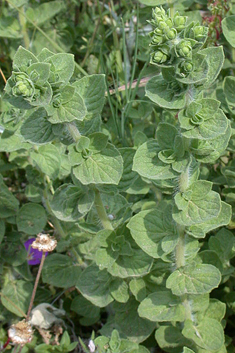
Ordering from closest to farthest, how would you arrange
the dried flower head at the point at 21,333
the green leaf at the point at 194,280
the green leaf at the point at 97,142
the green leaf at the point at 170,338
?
the green leaf at the point at 97,142
the green leaf at the point at 194,280
the dried flower head at the point at 21,333
the green leaf at the point at 170,338

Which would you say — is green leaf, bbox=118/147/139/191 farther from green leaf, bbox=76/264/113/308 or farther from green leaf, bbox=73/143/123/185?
green leaf, bbox=76/264/113/308

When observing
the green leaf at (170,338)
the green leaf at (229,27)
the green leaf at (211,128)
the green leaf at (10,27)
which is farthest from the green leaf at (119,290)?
the green leaf at (10,27)

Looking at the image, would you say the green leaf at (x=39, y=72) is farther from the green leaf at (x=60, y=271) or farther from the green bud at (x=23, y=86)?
the green leaf at (x=60, y=271)

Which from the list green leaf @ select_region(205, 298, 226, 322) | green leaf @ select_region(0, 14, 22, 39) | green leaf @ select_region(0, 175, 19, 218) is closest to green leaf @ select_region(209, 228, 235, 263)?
A: green leaf @ select_region(205, 298, 226, 322)

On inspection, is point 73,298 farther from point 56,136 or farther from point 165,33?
point 165,33

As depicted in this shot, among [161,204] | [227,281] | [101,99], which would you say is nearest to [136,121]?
[161,204]

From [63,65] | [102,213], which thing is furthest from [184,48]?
[102,213]
